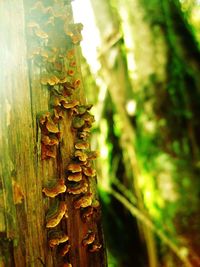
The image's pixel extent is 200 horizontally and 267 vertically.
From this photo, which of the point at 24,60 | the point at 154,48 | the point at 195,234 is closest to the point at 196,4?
the point at 154,48

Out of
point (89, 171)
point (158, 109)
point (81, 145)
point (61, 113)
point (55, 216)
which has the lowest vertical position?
point (55, 216)

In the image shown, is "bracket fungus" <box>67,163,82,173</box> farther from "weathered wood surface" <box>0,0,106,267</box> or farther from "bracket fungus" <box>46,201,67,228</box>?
"bracket fungus" <box>46,201,67,228</box>

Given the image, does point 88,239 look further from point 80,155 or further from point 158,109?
point 158,109

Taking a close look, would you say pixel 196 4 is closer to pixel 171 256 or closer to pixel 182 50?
pixel 182 50

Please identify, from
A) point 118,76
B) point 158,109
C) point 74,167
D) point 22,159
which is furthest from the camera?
point 118,76

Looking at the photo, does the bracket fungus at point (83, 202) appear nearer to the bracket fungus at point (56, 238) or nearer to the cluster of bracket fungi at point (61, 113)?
the cluster of bracket fungi at point (61, 113)

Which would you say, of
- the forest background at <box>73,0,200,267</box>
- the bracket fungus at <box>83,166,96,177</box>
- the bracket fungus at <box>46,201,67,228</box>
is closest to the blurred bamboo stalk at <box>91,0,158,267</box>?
the forest background at <box>73,0,200,267</box>

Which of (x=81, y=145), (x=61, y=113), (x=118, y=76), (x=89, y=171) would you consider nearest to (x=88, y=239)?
(x=89, y=171)
